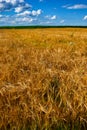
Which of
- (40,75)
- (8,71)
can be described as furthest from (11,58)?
(40,75)

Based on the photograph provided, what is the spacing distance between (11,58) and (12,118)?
2.66 m

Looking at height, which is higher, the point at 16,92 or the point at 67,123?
the point at 16,92

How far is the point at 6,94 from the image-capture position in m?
3.81

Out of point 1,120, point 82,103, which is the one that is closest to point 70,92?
point 82,103

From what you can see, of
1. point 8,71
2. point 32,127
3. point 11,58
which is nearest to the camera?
point 32,127

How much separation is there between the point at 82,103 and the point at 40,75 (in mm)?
905

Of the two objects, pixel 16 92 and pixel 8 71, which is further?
pixel 8 71

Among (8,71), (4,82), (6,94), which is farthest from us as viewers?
(8,71)

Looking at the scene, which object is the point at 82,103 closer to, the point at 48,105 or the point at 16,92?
the point at 48,105

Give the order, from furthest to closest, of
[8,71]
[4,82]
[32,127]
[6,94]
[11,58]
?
[11,58] < [8,71] < [4,82] < [6,94] < [32,127]

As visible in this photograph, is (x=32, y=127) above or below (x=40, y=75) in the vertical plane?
below

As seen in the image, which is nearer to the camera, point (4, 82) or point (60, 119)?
point (60, 119)

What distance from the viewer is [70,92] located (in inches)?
152

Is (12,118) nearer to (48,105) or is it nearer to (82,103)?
(48,105)
